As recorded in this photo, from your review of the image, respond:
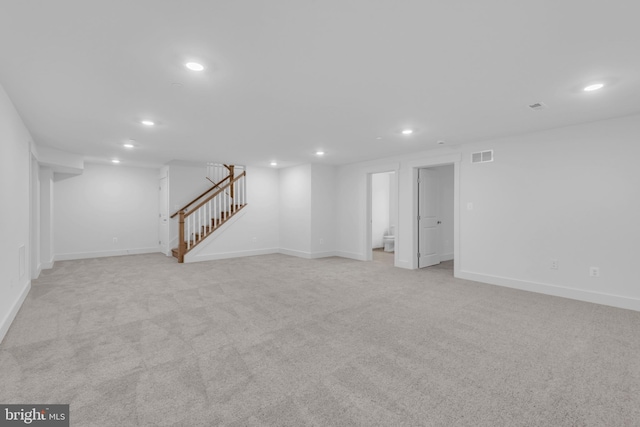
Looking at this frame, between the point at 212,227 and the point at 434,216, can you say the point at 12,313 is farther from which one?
the point at 434,216

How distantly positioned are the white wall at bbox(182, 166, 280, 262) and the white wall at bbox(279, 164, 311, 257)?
9.9 inches

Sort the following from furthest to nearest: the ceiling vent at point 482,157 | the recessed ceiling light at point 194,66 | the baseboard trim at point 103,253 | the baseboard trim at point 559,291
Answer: the baseboard trim at point 103,253 < the ceiling vent at point 482,157 < the baseboard trim at point 559,291 < the recessed ceiling light at point 194,66

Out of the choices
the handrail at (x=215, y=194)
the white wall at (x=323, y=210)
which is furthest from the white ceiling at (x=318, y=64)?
the white wall at (x=323, y=210)

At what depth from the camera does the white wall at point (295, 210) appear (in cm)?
772

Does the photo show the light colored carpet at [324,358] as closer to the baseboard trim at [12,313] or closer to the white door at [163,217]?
the baseboard trim at [12,313]

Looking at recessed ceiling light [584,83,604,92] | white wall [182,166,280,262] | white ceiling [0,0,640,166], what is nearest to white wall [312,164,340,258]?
white wall [182,166,280,262]

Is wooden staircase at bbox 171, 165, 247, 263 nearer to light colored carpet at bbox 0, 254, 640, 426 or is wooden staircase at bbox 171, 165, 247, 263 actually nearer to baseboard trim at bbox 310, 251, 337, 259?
baseboard trim at bbox 310, 251, 337, 259

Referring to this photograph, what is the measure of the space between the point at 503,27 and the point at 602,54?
1.00m

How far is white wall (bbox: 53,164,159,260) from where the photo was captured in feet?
24.0

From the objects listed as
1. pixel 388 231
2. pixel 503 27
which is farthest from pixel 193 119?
pixel 388 231

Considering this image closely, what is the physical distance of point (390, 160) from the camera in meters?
6.66

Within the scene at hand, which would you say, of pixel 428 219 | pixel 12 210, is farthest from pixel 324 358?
pixel 428 219

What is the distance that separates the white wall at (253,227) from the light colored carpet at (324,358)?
9.56 ft

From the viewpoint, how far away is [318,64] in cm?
243
